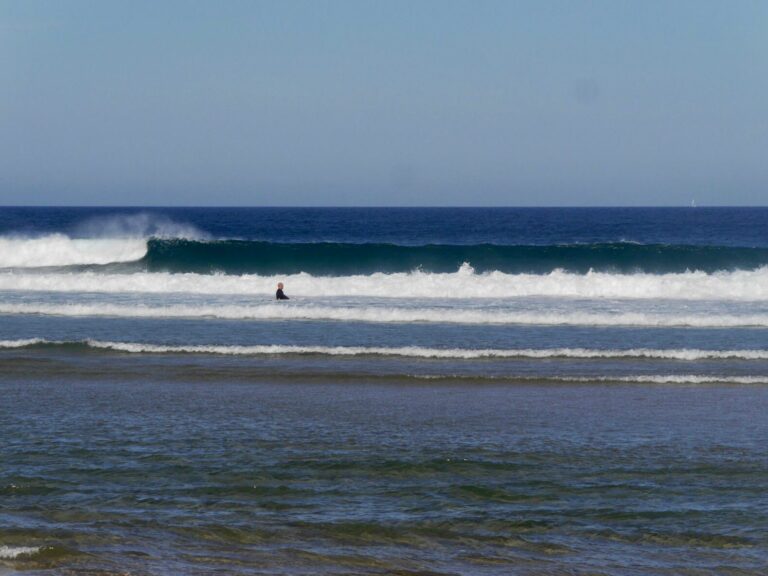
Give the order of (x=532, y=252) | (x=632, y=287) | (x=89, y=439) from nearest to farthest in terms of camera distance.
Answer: (x=89, y=439)
(x=632, y=287)
(x=532, y=252)

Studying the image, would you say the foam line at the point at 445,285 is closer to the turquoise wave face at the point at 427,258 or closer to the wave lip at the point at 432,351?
the turquoise wave face at the point at 427,258

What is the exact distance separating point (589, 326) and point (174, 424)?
12.9 m

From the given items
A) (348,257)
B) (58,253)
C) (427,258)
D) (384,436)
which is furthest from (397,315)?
(58,253)

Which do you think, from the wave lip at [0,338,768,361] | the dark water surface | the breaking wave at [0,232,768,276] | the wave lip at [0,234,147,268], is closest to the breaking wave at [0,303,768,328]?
the wave lip at [0,338,768,361]

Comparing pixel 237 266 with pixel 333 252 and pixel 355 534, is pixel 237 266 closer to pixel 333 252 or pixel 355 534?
pixel 333 252

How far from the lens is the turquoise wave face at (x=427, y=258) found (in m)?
38.6

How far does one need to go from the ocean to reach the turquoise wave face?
1124cm

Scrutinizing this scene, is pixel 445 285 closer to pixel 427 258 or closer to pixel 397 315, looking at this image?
pixel 397 315

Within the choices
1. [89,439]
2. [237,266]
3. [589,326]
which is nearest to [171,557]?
[89,439]

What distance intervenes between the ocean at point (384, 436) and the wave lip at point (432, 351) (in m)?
0.07

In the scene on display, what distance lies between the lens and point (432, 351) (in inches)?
703

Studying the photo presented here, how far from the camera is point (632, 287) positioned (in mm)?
29609

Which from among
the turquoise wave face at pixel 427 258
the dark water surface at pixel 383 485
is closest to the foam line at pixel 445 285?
the turquoise wave face at pixel 427 258

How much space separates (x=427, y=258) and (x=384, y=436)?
30269mm
